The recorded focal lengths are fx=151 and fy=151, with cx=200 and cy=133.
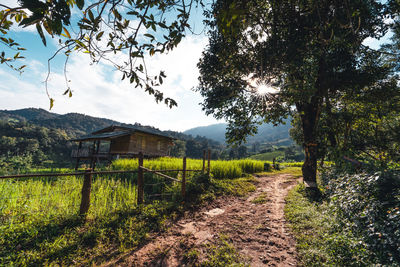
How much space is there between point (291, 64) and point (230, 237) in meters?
4.86

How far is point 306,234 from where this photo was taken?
3645mm

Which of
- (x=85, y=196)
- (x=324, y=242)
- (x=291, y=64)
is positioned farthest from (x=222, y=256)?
(x=291, y=64)

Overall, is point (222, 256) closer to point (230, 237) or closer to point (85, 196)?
point (230, 237)

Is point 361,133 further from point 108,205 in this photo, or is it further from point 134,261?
point 108,205

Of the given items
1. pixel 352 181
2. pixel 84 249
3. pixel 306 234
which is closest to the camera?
pixel 84 249

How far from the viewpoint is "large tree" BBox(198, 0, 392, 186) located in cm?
370

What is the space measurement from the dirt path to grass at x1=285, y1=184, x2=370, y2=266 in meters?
0.24

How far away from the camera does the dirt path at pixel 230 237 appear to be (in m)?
3.00

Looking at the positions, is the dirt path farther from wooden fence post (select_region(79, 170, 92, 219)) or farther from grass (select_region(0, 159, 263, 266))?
wooden fence post (select_region(79, 170, 92, 219))

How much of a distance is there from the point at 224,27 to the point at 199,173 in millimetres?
7604

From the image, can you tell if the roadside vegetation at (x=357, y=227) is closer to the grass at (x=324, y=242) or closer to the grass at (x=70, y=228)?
the grass at (x=324, y=242)

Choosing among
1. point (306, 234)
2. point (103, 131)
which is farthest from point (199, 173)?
point (103, 131)

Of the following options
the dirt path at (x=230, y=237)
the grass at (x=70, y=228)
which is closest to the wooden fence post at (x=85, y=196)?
the grass at (x=70, y=228)

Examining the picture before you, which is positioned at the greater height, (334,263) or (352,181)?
(352,181)
